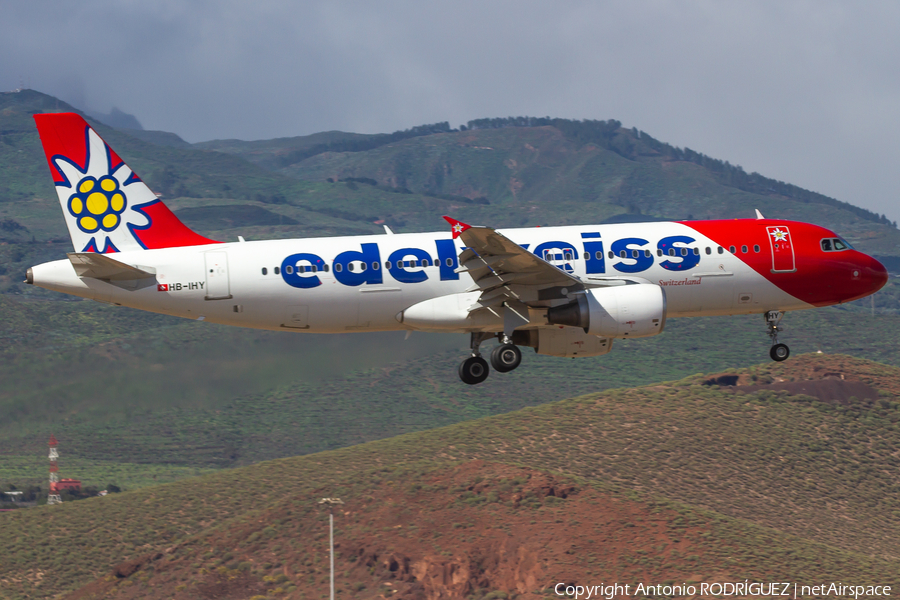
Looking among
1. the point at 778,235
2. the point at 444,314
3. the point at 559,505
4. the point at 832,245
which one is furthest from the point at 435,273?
the point at 559,505

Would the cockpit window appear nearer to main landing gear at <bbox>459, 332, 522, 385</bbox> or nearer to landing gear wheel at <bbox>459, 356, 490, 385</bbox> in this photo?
main landing gear at <bbox>459, 332, 522, 385</bbox>

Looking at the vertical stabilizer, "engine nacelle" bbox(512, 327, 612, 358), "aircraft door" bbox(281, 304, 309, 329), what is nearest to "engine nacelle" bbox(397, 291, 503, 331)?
"engine nacelle" bbox(512, 327, 612, 358)

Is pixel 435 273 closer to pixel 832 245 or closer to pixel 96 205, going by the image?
pixel 96 205

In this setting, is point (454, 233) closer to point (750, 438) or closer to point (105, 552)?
point (105, 552)

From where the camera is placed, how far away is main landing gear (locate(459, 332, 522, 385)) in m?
44.5

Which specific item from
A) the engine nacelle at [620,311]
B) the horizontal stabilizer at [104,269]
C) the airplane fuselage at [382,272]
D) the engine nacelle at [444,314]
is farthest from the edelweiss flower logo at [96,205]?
the engine nacelle at [620,311]

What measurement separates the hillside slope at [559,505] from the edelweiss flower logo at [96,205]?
47.4 meters

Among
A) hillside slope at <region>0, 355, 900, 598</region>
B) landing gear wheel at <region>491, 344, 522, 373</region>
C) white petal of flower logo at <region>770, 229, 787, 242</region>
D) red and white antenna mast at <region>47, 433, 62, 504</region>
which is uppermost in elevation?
white petal of flower logo at <region>770, 229, 787, 242</region>

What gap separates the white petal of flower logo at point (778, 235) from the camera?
1798 inches

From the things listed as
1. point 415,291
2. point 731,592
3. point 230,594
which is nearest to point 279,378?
point 230,594

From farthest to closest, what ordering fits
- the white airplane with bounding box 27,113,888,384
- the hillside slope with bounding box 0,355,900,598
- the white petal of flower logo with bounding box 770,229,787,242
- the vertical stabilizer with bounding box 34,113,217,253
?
the hillside slope with bounding box 0,355,900,598 → the white petal of flower logo with bounding box 770,229,787,242 → the vertical stabilizer with bounding box 34,113,217,253 → the white airplane with bounding box 27,113,888,384

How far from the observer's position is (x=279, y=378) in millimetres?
87812

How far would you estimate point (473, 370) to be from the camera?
1802 inches

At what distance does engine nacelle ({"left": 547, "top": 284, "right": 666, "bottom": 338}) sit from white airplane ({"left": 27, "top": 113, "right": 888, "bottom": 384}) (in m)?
0.05
